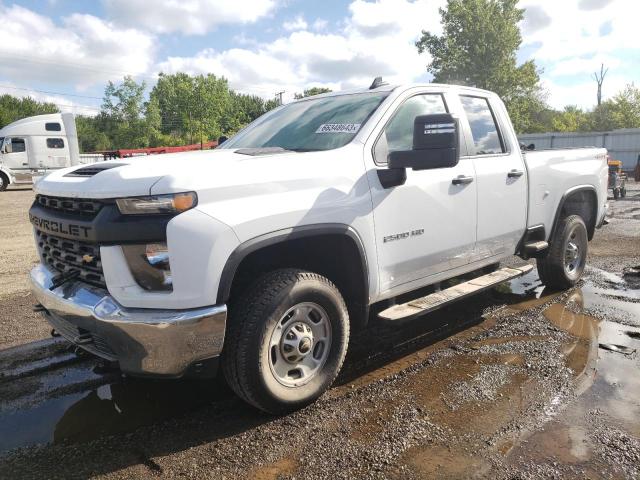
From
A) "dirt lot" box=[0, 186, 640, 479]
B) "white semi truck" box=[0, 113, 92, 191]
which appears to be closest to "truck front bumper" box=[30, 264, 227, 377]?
"dirt lot" box=[0, 186, 640, 479]

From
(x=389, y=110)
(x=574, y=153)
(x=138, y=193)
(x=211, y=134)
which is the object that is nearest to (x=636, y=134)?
(x=574, y=153)

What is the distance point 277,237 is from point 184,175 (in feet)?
1.97

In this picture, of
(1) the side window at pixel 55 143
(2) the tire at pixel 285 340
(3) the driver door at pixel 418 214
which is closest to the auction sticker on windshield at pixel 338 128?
(3) the driver door at pixel 418 214

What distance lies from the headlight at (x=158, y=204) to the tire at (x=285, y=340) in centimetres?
63

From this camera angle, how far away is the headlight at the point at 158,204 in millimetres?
2525

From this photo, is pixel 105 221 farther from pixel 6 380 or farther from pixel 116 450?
pixel 6 380

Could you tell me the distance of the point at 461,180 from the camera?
3.92m

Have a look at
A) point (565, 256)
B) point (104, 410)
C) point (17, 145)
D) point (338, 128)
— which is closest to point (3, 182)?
point (17, 145)

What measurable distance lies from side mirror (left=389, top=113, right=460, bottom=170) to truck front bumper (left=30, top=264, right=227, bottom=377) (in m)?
1.48

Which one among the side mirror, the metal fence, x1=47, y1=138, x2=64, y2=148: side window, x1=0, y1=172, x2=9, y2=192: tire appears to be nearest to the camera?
the side mirror

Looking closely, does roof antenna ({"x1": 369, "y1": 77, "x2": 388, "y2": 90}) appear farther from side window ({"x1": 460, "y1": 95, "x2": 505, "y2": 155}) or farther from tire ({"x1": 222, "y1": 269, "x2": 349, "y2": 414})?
tire ({"x1": 222, "y1": 269, "x2": 349, "y2": 414})

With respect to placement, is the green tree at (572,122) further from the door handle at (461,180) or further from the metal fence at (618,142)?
the door handle at (461,180)

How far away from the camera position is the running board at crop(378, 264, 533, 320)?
Result: 3.52 m

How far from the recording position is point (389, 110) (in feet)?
11.9
